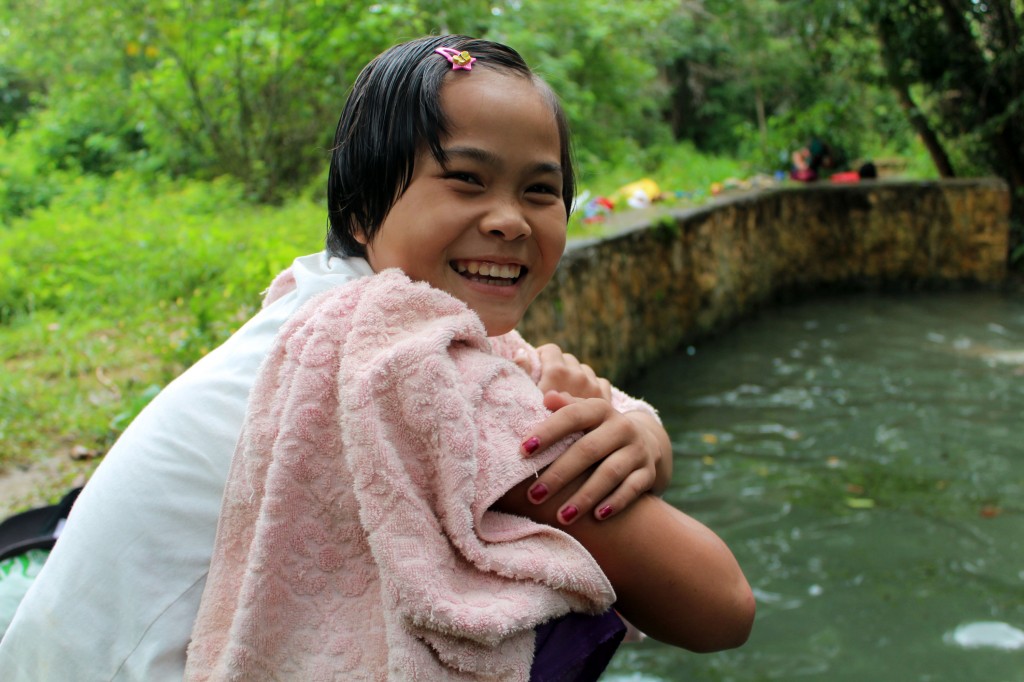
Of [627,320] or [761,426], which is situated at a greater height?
[627,320]

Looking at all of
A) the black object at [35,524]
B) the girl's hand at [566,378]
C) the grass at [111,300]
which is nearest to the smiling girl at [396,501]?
the girl's hand at [566,378]

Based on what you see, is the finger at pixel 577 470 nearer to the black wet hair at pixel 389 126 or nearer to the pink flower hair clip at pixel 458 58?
the black wet hair at pixel 389 126

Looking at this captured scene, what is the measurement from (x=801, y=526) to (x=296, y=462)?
3197 millimetres

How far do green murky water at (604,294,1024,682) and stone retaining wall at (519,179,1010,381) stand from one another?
0.43 meters

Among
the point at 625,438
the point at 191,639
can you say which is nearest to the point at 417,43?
the point at 625,438

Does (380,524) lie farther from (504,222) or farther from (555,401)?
(504,222)

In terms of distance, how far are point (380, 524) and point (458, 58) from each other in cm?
66

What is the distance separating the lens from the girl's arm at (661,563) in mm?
1066

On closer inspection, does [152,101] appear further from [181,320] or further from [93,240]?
[181,320]

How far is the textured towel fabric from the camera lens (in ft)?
3.04

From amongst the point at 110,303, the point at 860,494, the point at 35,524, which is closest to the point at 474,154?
the point at 35,524

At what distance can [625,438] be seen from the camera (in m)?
1.15

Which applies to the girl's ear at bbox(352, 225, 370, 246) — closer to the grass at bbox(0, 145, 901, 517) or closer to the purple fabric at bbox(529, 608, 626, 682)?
the purple fabric at bbox(529, 608, 626, 682)

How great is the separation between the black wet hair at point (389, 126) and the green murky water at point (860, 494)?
6.91 feet
